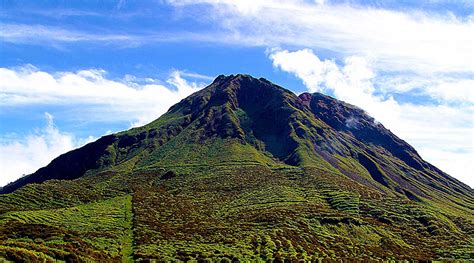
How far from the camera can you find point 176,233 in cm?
10869

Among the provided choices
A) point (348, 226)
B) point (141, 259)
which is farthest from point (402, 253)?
point (141, 259)

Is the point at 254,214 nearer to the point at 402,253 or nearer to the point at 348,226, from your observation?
the point at 348,226

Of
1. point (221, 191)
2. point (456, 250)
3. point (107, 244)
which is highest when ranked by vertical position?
point (221, 191)

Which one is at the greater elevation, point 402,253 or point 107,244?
point 107,244

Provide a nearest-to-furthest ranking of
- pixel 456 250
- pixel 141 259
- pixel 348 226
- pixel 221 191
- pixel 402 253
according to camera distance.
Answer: pixel 141 259 < pixel 402 253 < pixel 456 250 < pixel 348 226 < pixel 221 191

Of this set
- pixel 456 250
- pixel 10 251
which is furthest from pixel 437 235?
pixel 10 251

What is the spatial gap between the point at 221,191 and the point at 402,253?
8716cm

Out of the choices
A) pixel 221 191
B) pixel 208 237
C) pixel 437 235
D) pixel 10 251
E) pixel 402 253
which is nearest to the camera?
pixel 10 251

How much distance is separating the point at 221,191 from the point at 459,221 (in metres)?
110

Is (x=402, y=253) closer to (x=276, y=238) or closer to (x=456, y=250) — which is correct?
(x=456, y=250)

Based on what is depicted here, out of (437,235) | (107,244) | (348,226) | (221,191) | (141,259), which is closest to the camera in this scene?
(141,259)

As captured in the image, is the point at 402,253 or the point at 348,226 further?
the point at 348,226

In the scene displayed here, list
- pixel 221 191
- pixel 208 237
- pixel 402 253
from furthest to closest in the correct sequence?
pixel 221 191, pixel 402 253, pixel 208 237

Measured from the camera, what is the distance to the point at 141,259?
78875 millimetres
